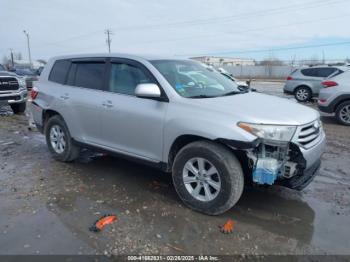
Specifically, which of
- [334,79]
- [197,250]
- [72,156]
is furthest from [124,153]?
[334,79]

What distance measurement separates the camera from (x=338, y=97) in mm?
9086

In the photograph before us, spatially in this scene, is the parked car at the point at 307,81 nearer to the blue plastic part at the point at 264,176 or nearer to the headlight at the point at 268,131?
the headlight at the point at 268,131

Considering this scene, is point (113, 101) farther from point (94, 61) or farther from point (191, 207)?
point (191, 207)

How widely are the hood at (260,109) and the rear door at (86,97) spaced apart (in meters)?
1.73

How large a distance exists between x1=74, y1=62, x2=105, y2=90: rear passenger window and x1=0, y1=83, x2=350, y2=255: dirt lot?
1412 millimetres

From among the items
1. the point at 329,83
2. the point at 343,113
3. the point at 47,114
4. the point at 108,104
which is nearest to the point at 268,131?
the point at 108,104

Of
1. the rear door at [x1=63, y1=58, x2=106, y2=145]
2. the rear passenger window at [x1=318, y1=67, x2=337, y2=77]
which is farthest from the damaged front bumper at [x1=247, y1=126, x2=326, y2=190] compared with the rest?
the rear passenger window at [x1=318, y1=67, x2=337, y2=77]

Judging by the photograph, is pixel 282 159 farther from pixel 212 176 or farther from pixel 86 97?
pixel 86 97

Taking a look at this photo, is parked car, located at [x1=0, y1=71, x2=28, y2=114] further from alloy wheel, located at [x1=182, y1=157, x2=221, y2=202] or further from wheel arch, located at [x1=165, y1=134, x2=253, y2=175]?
alloy wheel, located at [x1=182, y1=157, x2=221, y2=202]

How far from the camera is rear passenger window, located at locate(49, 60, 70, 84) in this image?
18.5 feet

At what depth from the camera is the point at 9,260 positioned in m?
2.95

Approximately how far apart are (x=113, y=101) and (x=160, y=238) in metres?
2.09

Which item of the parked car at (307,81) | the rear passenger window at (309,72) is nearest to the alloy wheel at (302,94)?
the parked car at (307,81)

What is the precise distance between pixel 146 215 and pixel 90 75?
251 centimetres
